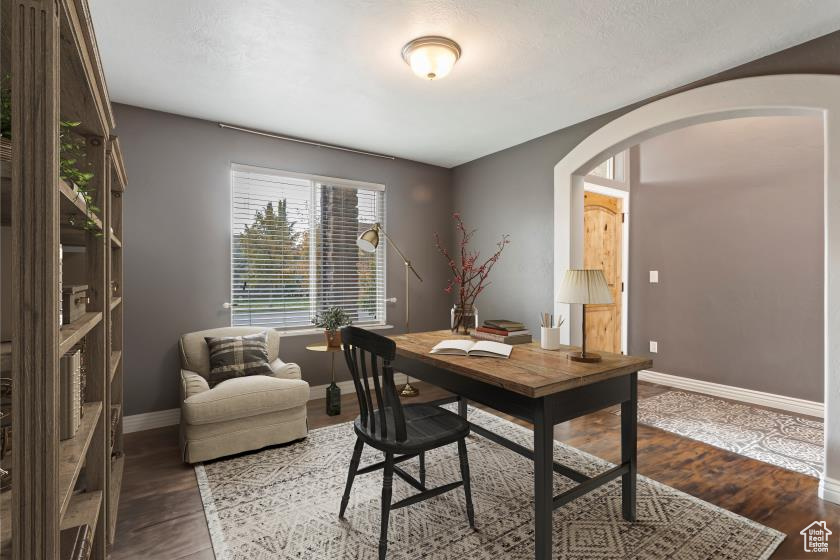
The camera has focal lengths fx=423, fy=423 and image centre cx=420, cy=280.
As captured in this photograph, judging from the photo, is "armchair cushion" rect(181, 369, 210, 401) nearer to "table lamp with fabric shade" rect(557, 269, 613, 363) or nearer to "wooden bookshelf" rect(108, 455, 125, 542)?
"wooden bookshelf" rect(108, 455, 125, 542)

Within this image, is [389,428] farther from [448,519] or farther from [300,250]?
[300,250]

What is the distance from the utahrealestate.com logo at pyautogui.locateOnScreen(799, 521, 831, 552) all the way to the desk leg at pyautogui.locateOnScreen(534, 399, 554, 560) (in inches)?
49.0

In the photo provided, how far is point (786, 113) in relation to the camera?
250 centimetres

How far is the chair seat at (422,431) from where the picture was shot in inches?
70.5

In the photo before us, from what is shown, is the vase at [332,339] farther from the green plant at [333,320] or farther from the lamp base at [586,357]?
the lamp base at [586,357]

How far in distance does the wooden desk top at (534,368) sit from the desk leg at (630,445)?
174mm

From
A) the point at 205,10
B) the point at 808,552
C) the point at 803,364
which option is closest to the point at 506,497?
the point at 808,552

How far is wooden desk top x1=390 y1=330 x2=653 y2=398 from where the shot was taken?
162 centimetres

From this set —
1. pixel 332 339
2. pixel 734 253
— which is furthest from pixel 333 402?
pixel 734 253

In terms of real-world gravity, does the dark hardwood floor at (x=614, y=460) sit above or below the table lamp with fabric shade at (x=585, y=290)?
below

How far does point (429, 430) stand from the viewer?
1926 millimetres

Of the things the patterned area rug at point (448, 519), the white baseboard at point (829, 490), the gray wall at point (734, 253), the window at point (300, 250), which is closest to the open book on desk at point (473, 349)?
the patterned area rug at point (448, 519)

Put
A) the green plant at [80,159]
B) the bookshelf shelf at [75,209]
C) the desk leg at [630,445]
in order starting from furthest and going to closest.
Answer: the desk leg at [630,445]
the green plant at [80,159]
the bookshelf shelf at [75,209]

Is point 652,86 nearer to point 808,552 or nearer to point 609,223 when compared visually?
point 609,223
